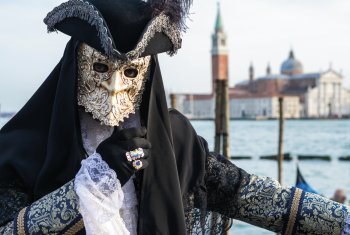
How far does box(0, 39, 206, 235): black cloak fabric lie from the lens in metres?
1.37

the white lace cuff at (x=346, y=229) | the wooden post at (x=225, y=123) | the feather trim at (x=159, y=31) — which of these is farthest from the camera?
the wooden post at (x=225, y=123)

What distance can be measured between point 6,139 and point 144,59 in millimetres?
379

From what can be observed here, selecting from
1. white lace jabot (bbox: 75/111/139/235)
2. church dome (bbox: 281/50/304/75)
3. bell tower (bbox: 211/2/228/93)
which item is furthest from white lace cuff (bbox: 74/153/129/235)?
church dome (bbox: 281/50/304/75)

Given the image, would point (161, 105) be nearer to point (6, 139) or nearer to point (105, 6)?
point (105, 6)

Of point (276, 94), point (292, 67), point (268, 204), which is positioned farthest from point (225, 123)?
point (292, 67)

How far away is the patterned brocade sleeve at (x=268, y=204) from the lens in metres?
1.46

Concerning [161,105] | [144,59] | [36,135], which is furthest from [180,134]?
[36,135]

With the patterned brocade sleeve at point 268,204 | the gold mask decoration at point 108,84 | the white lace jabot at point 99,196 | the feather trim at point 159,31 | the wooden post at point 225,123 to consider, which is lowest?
the wooden post at point 225,123

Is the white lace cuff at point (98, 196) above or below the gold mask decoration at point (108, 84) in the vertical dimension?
below

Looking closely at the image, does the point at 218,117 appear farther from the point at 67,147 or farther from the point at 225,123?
A: the point at 67,147

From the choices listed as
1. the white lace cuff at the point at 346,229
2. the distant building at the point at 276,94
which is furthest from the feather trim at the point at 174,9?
the distant building at the point at 276,94

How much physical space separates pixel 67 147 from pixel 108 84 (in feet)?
0.57

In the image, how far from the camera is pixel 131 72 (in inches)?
55.2

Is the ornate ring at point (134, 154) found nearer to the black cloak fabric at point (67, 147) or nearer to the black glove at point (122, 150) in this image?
the black glove at point (122, 150)
